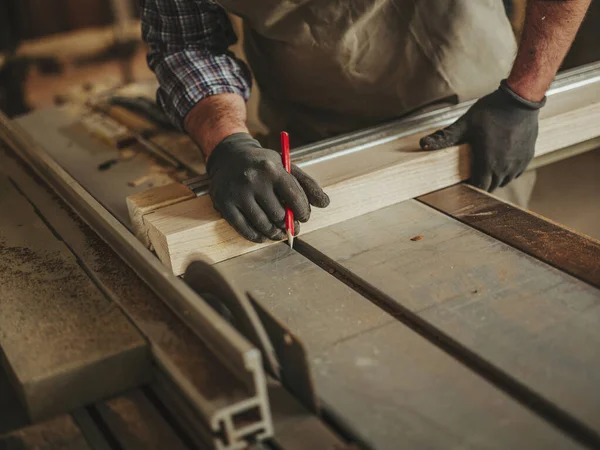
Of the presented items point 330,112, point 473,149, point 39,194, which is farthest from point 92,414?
point 330,112

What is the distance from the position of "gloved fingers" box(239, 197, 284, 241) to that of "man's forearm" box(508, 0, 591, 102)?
0.80 m

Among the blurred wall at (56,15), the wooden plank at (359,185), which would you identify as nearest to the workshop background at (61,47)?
the blurred wall at (56,15)

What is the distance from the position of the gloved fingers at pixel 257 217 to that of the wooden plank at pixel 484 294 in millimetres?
114

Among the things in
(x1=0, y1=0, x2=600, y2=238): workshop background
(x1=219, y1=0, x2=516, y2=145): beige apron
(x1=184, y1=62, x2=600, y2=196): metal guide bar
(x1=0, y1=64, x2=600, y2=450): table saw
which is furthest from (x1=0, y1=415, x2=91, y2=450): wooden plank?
(x1=0, y1=0, x2=600, y2=238): workshop background

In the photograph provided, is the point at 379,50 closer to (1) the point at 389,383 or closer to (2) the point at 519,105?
(2) the point at 519,105

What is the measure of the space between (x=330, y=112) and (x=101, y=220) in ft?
3.23

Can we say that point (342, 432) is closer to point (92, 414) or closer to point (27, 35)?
point (92, 414)

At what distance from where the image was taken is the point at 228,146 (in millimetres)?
1739

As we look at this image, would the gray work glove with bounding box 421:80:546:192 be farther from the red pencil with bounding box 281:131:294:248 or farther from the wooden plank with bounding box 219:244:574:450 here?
the wooden plank with bounding box 219:244:574:450

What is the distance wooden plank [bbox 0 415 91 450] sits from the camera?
109cm

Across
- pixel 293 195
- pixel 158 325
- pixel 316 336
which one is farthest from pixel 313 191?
pixel 158 325

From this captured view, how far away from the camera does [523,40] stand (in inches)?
72.3

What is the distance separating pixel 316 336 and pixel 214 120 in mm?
906

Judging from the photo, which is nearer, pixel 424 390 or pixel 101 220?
pixel 424 390
